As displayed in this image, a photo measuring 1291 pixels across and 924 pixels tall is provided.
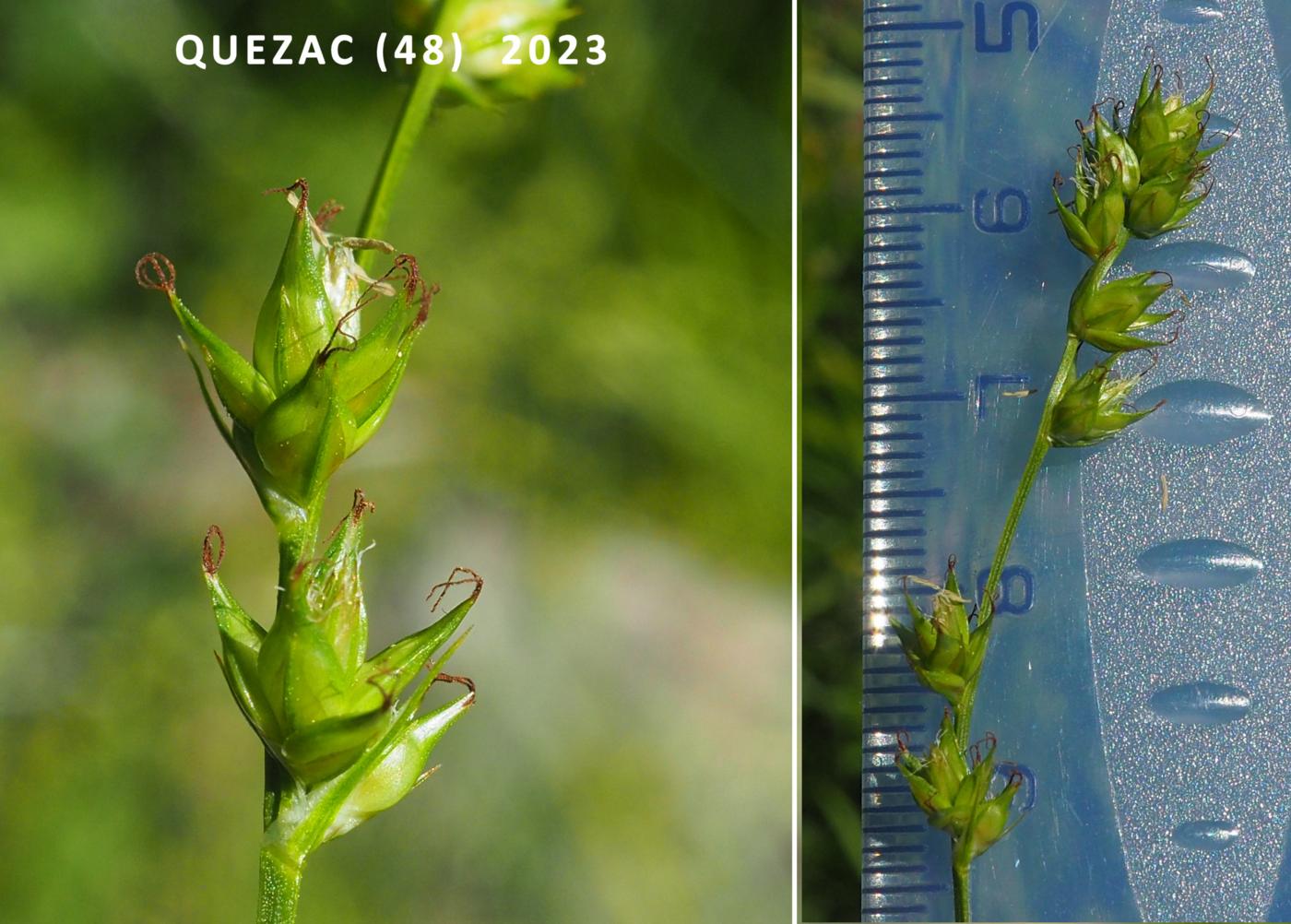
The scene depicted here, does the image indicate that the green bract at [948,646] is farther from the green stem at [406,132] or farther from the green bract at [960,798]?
the green stem at [406,132]

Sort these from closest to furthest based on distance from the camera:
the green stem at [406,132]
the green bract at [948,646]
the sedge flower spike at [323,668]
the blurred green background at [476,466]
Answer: the sedge flower spike at [323,668]
the green stem at [406,132]
the green bract at [948,646]
the blurred green background at [476,466]

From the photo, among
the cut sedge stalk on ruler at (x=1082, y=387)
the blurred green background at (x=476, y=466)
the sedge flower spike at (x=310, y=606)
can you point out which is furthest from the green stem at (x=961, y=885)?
the sedge flower spike at (x=310, y=606)

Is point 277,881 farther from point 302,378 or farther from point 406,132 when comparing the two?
point 406,132

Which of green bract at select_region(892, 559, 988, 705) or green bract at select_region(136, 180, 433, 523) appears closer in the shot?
green bract at select_region(136, 180, 433, 523)

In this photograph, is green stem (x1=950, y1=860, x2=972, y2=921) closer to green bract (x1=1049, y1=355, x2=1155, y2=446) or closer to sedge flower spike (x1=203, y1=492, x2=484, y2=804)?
green bract (x1=1049, y1=355, x2=1155, y2=446)

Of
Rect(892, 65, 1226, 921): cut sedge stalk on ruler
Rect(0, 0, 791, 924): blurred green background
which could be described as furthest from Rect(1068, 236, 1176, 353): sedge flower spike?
Rect(0, 0, 791, 924): blurred green background
